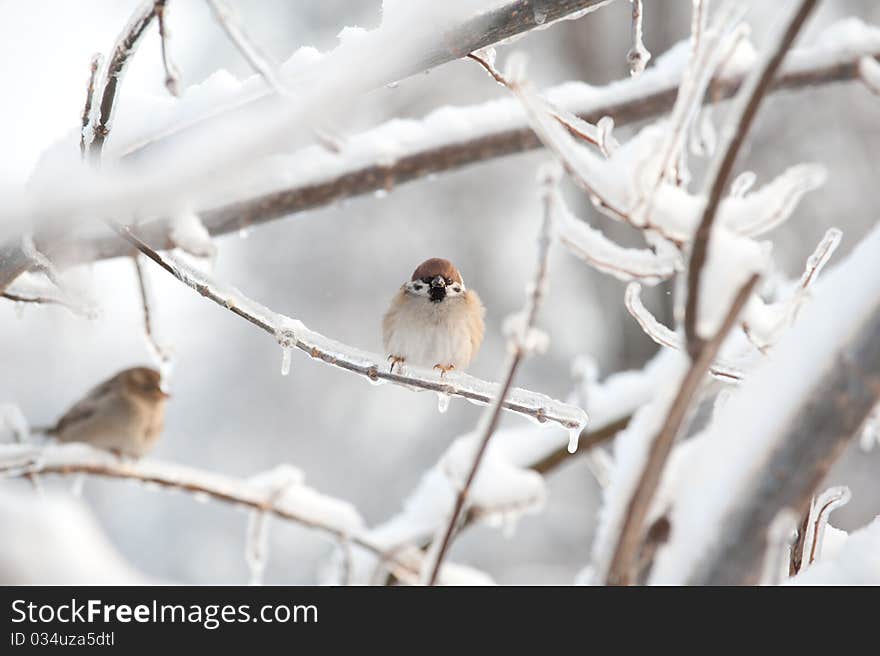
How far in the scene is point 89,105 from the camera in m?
1.62

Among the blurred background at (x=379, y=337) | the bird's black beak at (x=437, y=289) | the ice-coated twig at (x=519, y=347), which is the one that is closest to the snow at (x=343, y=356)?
the ice-coated twig at (x=519, y=347)

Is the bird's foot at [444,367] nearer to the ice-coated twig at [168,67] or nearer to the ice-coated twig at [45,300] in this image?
the ice-coated twig at [45,300]

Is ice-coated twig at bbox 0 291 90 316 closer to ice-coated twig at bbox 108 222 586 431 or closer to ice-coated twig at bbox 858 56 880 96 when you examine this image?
ice-coated twig at bbox 108 222 586 431

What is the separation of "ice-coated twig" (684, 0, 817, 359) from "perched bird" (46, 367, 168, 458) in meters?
Answer: 4.29

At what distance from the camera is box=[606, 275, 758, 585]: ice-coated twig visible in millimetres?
811

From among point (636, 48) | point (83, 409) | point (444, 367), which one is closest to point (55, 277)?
point (636, 48)

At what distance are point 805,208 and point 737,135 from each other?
9113 mm

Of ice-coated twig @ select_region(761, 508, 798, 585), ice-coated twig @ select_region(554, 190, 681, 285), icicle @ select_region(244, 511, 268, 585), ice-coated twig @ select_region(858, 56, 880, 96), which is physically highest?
ice-coated twig @ select_region(858, 56, 880, 96)

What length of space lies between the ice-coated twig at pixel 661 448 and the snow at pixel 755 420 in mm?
50

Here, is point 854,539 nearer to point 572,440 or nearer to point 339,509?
point 572,440

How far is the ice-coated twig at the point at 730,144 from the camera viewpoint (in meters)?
0.79

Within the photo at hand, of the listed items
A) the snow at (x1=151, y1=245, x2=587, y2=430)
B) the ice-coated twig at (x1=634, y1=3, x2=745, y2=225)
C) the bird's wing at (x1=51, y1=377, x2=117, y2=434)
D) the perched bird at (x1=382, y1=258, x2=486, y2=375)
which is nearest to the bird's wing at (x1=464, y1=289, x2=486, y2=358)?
the perched bird at (x1=382, y1=258, x2=486, y2=375)

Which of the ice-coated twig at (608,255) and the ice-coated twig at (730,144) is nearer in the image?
the ice-coated twig at (730,144)
